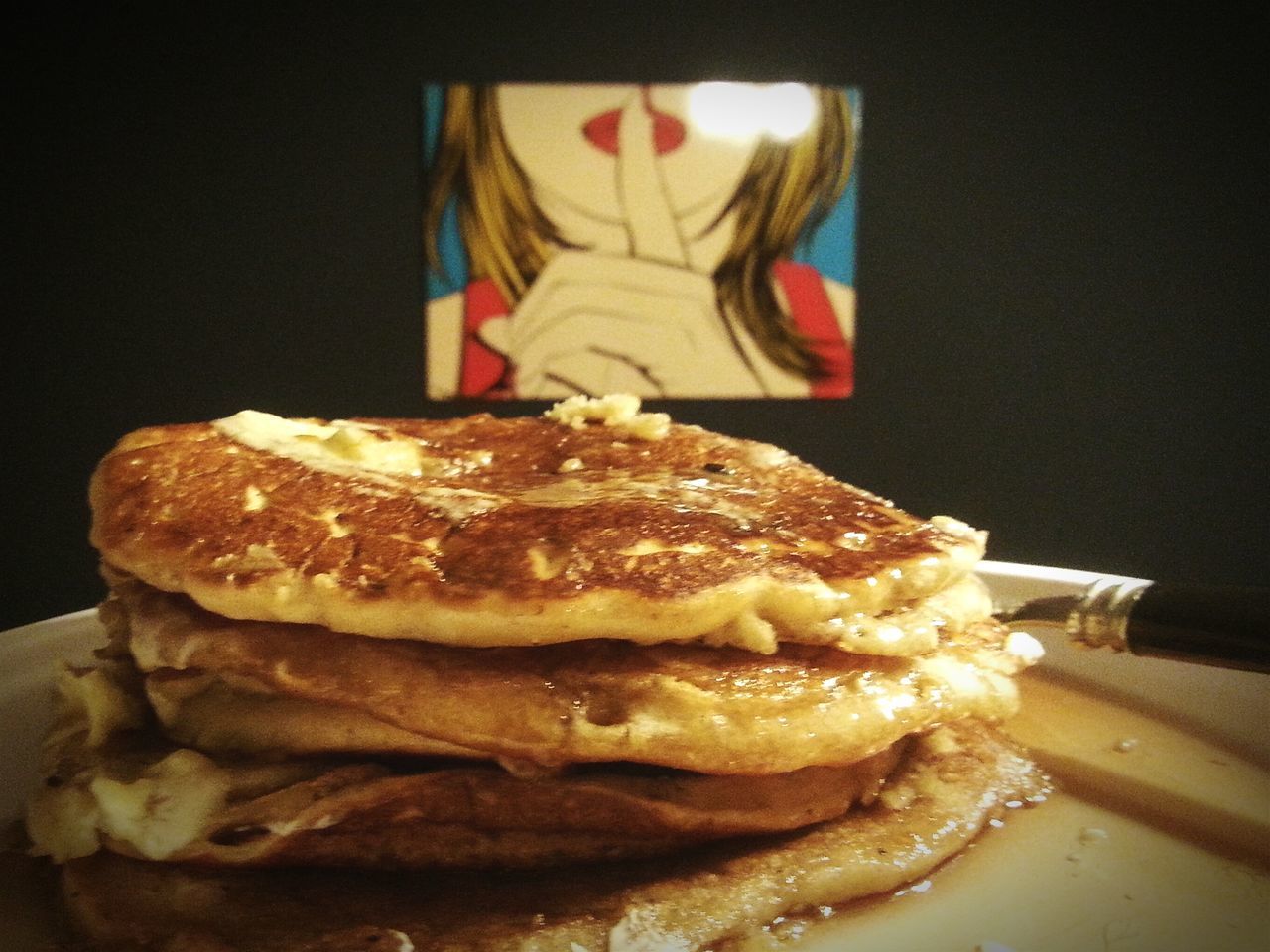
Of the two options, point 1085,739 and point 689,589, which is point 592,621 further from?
point 1085,739

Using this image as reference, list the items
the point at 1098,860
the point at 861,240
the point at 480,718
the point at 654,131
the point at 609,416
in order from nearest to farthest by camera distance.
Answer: the point at 480,718
the point at 1098,860
the point at 609,416
the point at 654,131
the point at 861,240

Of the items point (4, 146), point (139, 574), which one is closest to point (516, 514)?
point (139, 574)

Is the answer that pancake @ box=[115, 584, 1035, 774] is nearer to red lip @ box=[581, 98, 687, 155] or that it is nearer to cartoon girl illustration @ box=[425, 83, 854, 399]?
cartoon girl illustration @ box=[425, 83, 854, 399]

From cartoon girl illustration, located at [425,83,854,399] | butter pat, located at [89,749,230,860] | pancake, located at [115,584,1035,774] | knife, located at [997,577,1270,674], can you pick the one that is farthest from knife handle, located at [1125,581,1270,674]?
cartoon girl illustration, located at [425,83,854,399]

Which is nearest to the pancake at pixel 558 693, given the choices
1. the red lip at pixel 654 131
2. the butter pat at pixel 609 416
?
the butter pat at pixel 609 416

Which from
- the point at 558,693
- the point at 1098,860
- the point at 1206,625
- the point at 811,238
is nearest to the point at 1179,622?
the point at 1206,625

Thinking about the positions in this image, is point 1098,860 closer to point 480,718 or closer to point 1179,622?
point 1179,622
